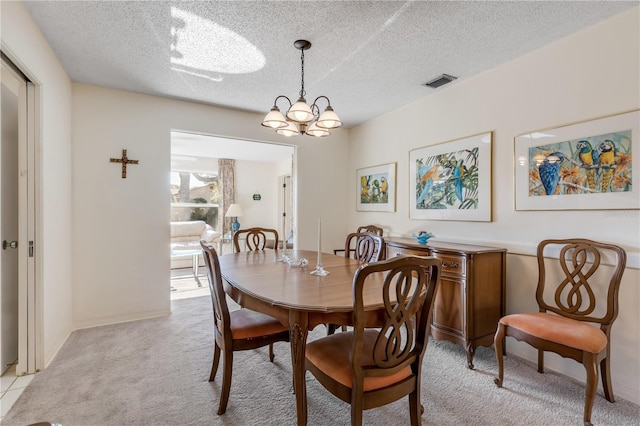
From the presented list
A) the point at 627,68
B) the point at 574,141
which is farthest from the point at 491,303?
the point at 627,68

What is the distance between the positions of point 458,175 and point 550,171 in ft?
2.55

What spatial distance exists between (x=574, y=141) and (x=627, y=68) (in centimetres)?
50

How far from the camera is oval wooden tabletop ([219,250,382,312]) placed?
140 cm

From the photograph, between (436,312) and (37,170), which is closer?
(37,170)

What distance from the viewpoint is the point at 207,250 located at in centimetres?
175

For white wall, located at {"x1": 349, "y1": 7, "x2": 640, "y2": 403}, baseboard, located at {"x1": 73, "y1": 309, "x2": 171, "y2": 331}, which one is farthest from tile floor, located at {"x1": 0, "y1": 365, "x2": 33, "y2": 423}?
white wall, located at {"x1": 349, "y1": 7, "x2": 640, "y2": 403}

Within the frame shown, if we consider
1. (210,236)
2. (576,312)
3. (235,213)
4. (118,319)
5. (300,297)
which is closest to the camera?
(300,297)

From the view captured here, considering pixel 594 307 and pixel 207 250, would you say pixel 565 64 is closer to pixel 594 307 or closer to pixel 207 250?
pixel 594 307

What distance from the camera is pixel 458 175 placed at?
2.96 metres

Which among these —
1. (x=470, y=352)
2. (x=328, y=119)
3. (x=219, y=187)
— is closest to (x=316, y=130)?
(x=328, y=119)

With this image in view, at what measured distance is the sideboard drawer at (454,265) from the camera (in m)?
2.37

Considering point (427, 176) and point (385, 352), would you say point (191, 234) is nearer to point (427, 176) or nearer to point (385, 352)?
point (427, 176)

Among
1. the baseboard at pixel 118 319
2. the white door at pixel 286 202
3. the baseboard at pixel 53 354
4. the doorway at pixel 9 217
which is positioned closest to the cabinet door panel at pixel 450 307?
the baseboard at pixel 118 319

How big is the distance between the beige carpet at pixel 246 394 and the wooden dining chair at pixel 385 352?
48 cm
